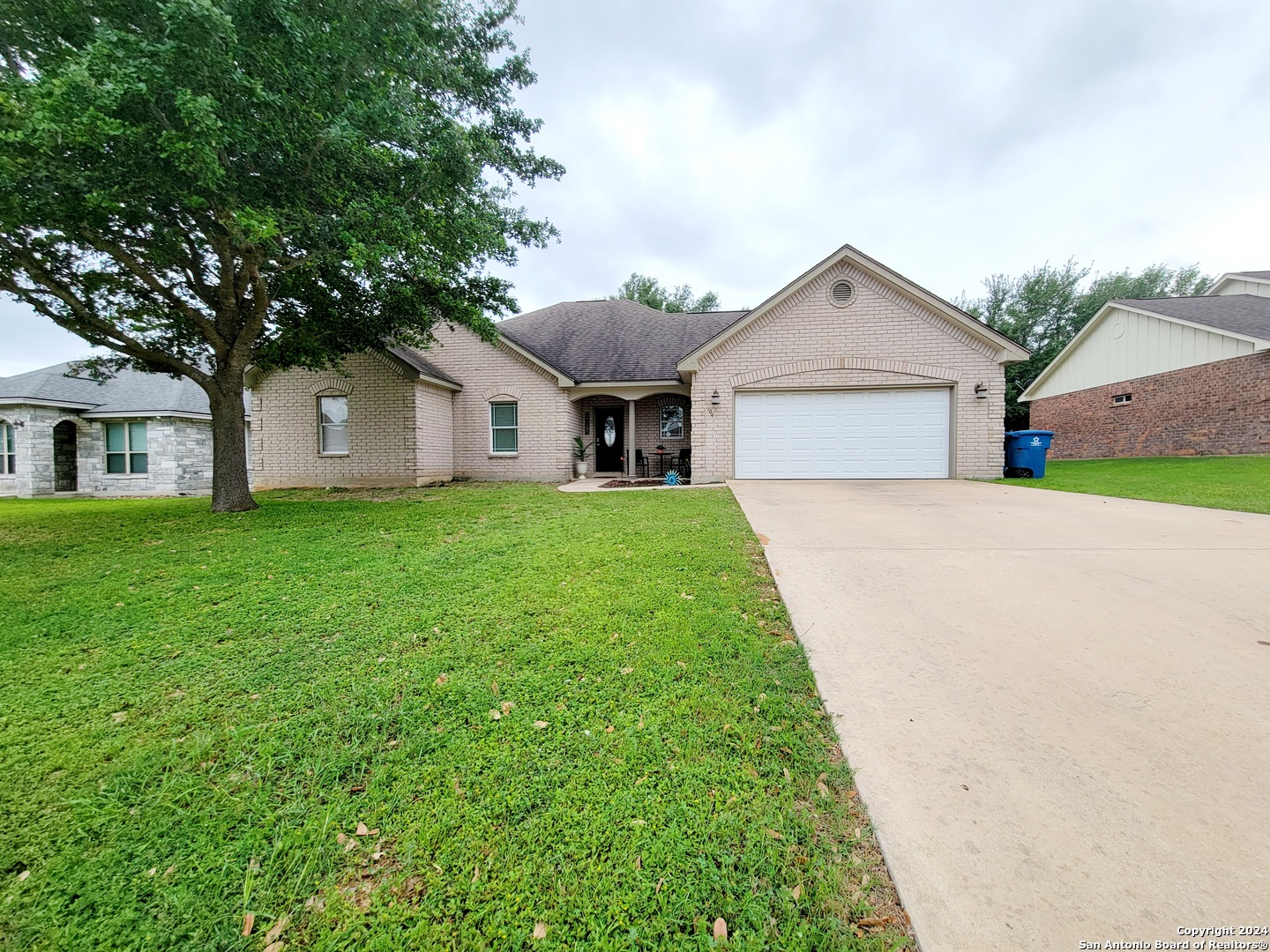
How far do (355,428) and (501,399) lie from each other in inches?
159

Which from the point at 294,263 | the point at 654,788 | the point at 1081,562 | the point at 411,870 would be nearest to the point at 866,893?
the point at 654,788

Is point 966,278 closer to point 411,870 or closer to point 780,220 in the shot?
point 780,220

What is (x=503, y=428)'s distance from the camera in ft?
47.5

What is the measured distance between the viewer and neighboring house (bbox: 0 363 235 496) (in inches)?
612

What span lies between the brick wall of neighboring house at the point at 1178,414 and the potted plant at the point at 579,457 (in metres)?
20.0

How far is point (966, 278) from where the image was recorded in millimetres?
31609

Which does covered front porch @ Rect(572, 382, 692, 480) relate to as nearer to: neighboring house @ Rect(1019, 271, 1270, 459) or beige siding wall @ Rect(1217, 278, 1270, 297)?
neighboring house @ Rect(1019, 271, 1270, 459)

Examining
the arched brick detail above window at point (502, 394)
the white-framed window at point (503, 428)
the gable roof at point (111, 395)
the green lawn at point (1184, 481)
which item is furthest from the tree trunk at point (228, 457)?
the green lawn at point (1184, 481)

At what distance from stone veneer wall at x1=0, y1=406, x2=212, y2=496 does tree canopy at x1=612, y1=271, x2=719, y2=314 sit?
26.0 meters

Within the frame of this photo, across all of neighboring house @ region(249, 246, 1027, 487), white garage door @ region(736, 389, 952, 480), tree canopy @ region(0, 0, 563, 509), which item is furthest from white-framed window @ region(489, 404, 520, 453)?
white garage door @ region(736, 389, 952, 480)

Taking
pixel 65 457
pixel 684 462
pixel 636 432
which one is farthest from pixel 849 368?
pixel 65 457

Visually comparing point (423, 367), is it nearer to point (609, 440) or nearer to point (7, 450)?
point (609, 440)

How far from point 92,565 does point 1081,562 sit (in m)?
9.72

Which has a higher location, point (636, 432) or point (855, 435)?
point (636, 432)
